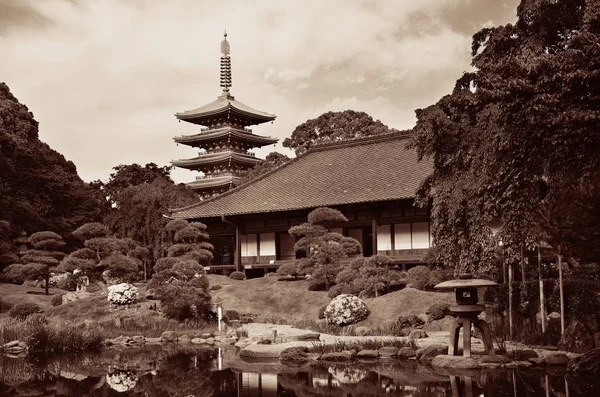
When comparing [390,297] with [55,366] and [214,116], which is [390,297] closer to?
[55,366]

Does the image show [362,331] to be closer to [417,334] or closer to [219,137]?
[417,334]

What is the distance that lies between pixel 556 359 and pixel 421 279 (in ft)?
31.0

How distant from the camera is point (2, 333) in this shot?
19188 mm

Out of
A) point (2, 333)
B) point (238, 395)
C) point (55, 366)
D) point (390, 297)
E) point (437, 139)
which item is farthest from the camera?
point (390, 297)

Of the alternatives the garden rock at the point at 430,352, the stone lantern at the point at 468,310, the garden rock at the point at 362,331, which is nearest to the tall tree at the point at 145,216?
the garden rock at the point at 362,331

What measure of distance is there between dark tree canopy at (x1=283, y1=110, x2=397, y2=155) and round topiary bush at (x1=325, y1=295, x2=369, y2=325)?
88.7 feet

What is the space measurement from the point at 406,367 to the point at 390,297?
7909 millimetres

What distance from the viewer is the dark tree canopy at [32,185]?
127ft

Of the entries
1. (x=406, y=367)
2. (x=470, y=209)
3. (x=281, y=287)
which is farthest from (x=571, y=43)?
(x=281, y=287)

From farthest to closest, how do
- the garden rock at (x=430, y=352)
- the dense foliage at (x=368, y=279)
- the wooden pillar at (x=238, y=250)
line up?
the wooden pillar at (x=238, y=250) < the dense foliage at (x=368, y=279) < the garden rock at (x=430, y=352)

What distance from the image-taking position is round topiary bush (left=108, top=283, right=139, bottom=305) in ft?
80.8

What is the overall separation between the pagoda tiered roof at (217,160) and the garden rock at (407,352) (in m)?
34.8

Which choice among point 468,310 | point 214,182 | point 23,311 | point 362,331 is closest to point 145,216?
point 214,182

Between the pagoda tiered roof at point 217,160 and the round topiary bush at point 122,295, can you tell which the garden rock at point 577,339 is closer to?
the round topiary bush at point 122,295
